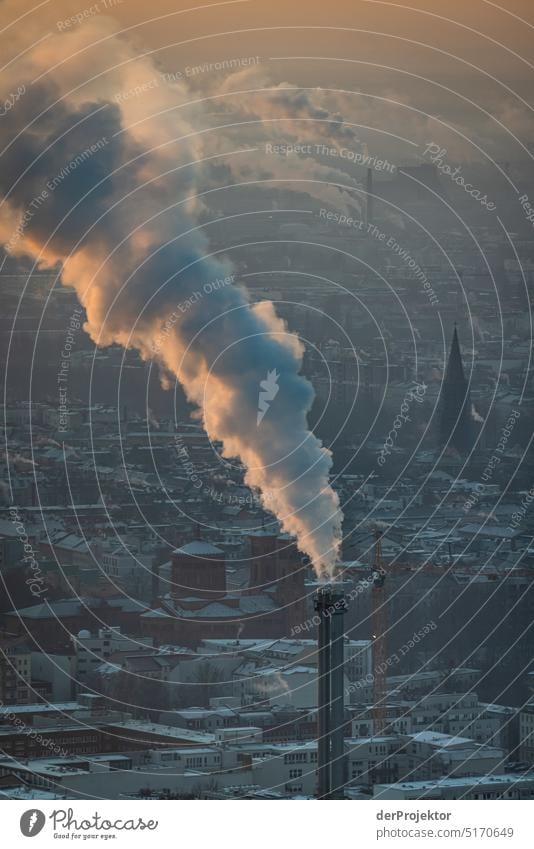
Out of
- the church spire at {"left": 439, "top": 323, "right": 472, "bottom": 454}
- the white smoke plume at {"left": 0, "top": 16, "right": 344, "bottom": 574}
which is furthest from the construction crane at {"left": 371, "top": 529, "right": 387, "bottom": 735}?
the church spire at {"left": 439, "top": 323, "right": 472, "bottom": 454}

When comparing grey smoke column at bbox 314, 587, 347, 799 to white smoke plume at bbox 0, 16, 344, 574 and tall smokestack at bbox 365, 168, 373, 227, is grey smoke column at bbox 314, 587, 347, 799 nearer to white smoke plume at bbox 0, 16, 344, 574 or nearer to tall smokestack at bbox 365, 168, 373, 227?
white smoke plume at bbox 0, 16, 344, 574

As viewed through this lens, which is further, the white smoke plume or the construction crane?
the construction crane

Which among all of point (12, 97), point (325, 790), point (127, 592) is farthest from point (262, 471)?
point (127, 592)

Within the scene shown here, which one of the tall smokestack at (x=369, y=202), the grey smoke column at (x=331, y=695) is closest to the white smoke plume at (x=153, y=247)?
the grey smoke column at (x=331, y=695)

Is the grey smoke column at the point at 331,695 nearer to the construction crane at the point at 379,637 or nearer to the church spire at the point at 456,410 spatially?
the construction crane at the point at 379,637

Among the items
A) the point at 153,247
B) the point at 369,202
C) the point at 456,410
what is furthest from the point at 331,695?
the point at 456,410

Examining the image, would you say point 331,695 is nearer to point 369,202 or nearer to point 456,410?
point 369,202
